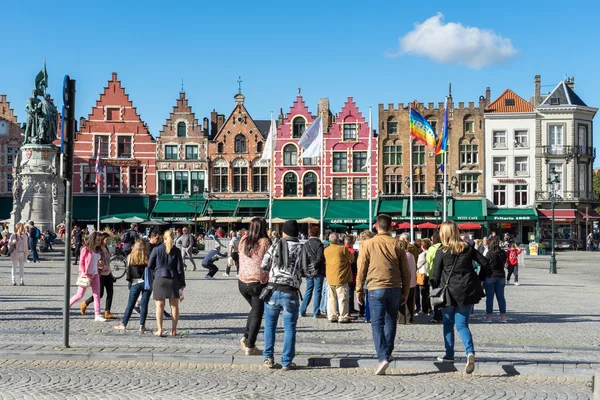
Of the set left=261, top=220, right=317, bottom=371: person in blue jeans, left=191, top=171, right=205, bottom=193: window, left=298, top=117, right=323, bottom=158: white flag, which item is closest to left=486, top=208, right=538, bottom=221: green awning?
left=191, top=171, right=205, bottom=193: window

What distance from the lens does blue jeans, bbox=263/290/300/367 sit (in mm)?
9445

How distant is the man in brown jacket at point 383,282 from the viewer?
9.34m

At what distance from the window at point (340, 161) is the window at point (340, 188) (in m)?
0.80

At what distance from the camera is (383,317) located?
9.44 m

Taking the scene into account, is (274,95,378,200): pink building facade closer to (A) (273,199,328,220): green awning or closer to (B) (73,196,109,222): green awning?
(A) (273,199,328,220): green awning

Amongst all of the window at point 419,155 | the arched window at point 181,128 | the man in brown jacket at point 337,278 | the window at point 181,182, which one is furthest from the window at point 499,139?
the man in brown jacket at point 337,278

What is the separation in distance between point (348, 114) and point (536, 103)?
1347cm

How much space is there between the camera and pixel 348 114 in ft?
Result: 200

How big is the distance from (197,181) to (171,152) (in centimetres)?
291

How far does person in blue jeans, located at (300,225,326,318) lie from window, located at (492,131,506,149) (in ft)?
152

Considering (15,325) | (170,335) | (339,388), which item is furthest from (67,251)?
(339,388)

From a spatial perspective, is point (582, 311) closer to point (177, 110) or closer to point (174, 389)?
point (174, 389)

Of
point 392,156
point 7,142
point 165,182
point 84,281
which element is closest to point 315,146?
point 392,156

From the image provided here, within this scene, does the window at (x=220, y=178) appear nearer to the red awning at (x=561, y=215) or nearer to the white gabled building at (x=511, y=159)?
the white gabled building at (x=511, y=159)
